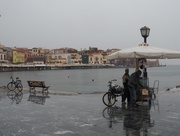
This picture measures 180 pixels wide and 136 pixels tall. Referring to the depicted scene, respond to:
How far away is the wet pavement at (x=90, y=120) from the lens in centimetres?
713

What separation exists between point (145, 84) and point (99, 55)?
17931cm

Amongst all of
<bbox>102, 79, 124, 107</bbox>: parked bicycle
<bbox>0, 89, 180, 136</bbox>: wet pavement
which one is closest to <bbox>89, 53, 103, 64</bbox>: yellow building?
<bbox>102, 79, 124, 107</bbox>: parked bicycle

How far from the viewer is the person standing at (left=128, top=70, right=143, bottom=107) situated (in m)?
10.7

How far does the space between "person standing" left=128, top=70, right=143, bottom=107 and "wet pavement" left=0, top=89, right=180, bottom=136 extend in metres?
0.49

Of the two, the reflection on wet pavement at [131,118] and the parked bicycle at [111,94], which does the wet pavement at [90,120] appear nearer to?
the reflection on wet pavement at [131,118]

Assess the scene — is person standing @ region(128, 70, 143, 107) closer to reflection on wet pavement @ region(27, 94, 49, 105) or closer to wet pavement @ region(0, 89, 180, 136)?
wet pavement @ region(0, 89, 180, 136)

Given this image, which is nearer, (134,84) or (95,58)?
(134,84)

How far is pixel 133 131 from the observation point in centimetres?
711

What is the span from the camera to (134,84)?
425 inches

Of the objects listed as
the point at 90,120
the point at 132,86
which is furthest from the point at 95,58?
the point at 90,120

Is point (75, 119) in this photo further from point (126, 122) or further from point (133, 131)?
point (133, 131)

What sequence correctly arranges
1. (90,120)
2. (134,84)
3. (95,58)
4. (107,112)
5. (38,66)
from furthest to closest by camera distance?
(95,58) < (38,66) < (134,84) < (107,112) < (90,120)

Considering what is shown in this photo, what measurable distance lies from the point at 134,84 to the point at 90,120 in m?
3.00

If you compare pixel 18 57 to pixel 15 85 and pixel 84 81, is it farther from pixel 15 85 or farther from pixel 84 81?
pixel 15 85
